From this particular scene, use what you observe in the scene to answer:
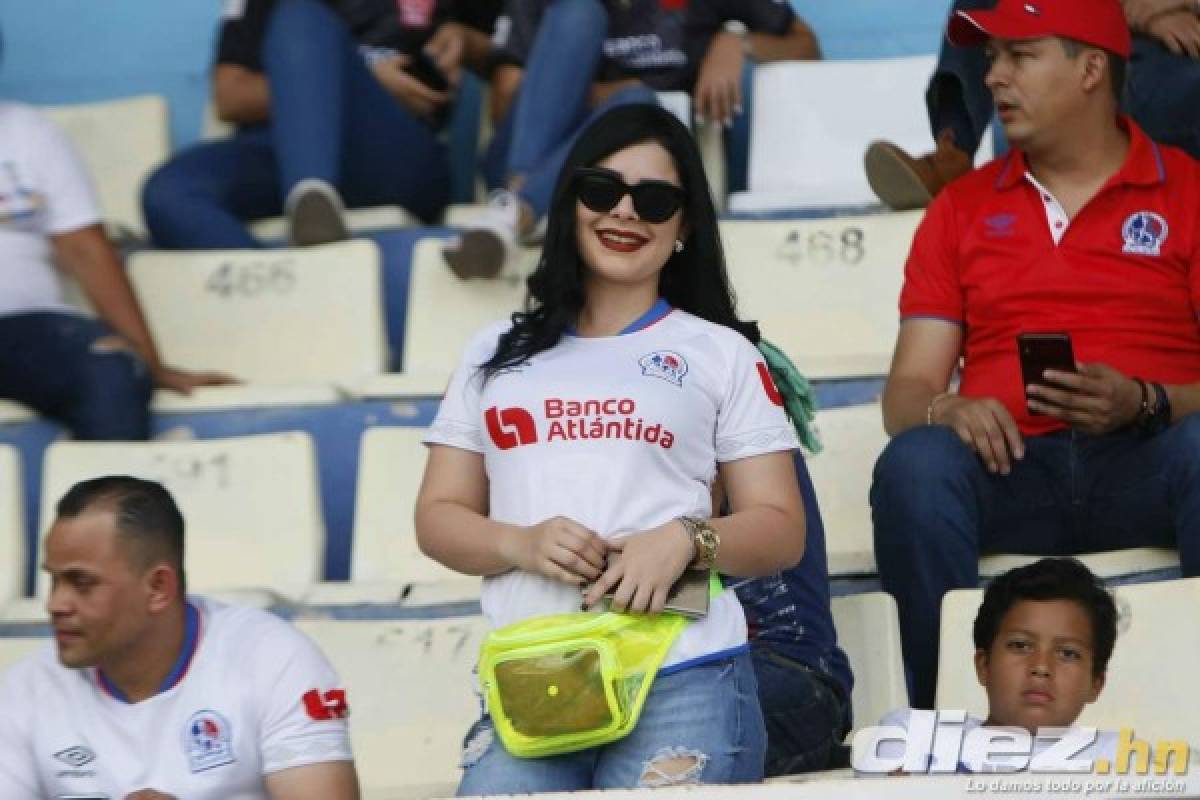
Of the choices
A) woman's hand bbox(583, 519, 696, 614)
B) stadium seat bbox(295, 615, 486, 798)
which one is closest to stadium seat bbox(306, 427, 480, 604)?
stadium seat bbox(295, 615, 486, 798)

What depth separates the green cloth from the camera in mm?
3111

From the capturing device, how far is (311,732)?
2.83 metres

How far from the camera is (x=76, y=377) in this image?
4172mm

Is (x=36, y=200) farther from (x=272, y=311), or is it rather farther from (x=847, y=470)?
(x=847, y=470)

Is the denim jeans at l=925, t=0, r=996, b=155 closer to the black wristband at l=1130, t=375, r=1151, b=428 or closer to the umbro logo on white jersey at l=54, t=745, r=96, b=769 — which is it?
the black wristband at l=1130, t=375, r=1151, b=428

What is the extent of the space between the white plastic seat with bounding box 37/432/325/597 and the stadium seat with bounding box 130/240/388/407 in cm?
48

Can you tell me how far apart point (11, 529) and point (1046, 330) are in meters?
1.71

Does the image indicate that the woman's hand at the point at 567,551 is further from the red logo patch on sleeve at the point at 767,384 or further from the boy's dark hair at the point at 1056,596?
the boy's dark hair at the point at 1056,596

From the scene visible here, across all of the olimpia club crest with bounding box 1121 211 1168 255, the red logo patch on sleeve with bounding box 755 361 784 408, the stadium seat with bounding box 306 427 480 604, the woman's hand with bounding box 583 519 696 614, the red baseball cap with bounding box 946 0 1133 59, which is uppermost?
the red baseball cap with bounding box 946 0 1133 59

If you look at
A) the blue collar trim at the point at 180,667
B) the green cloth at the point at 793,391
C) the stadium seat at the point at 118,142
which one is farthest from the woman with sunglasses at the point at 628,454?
the stadium seat at the point at 118,142

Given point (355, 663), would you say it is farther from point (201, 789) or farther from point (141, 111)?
point (141, 111)

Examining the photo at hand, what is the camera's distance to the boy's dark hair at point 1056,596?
297 cm

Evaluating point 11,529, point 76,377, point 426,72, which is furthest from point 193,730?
point 426,72

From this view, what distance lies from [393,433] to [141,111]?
5.51 ft
